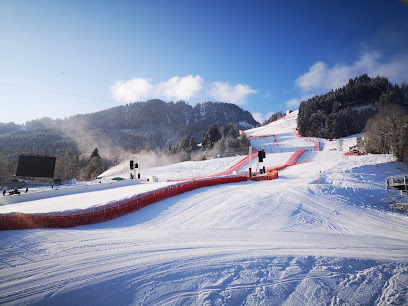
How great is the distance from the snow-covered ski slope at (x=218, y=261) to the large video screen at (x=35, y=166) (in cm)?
2955

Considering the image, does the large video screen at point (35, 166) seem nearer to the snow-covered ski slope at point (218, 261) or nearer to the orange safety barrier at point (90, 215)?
the orange safety barrier at point (90, 215)

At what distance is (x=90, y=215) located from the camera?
362 inches

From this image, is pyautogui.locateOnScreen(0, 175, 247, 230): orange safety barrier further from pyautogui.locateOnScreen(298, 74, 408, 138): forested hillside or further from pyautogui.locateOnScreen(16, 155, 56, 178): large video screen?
pyautogui.locateOnScreen(298, 74, 408, 138): forested hillside

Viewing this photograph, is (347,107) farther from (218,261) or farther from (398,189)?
(218,261)

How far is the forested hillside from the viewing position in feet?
223

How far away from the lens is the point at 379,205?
13227 mm

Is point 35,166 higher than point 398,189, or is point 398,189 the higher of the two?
point 35,166

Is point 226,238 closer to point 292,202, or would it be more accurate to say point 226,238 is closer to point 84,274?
point 84,274

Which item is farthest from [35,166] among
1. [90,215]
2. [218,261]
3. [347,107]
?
[347,107]

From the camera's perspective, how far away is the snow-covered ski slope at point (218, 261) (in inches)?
144

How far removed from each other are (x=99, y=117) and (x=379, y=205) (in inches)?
6932

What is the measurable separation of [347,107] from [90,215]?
8837 centimetres

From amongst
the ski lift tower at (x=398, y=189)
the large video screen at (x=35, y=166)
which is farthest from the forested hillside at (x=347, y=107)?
the large video screen at (x=35, y=166)

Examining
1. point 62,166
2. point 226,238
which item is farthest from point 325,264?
point 62,166
